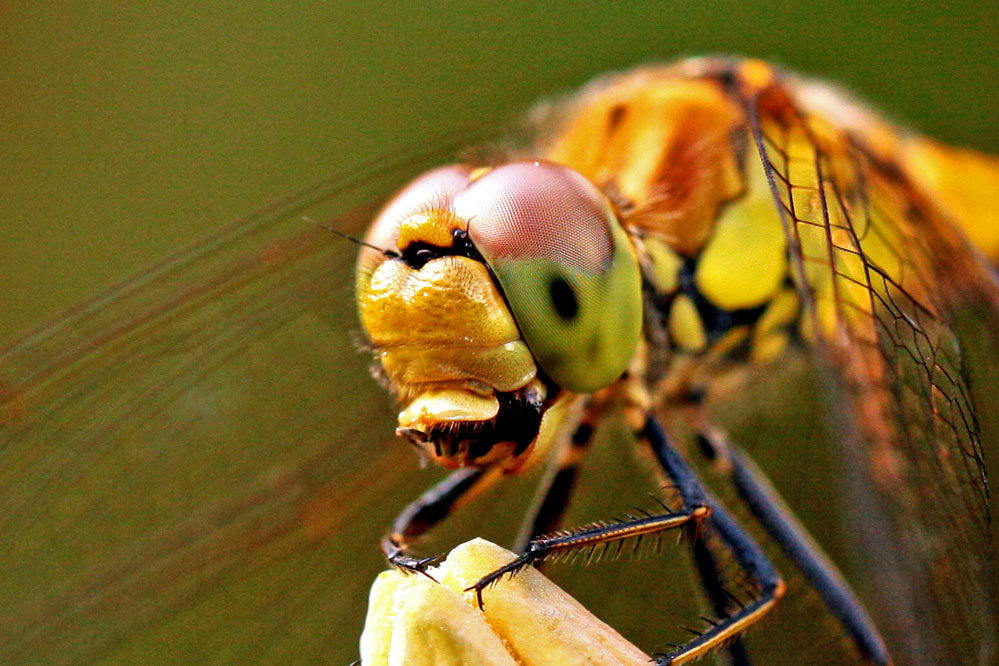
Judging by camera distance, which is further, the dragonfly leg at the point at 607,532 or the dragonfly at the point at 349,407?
the dragonfly at the point at 349,407

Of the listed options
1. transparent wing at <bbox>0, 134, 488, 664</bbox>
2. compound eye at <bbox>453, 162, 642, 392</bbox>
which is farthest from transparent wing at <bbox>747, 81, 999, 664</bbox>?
transparent wing at <bbox>0, 134, 488, 664</bbox>

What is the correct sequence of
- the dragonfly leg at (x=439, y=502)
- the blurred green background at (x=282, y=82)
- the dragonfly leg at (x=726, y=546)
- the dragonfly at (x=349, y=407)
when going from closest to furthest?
the dragonfly leg at (x=726, y=546) → the dragonfly leg at (x=439, y=502) → the dragonfly at (x=349, y=407) → the blurred green background at (x=282, y=82)

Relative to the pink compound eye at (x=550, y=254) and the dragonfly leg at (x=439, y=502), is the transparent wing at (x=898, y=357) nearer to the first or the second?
the pink compound eye at (x=550, y=254)

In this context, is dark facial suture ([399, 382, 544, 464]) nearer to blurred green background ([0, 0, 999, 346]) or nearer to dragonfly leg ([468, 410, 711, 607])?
dragonfly leg ([468, 410, 711, 607])

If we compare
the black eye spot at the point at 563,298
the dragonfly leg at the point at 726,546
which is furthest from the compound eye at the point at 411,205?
the dragonfly leg at the point at 726,546

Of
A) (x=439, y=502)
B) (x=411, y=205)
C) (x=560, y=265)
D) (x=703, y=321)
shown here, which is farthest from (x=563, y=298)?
(x=703, y=321)

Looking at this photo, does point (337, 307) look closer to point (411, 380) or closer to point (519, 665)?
point (411, 380)
